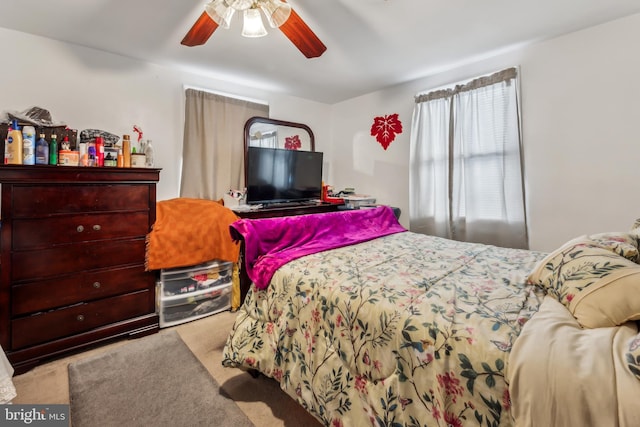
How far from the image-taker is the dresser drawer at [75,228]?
1796 millimetres

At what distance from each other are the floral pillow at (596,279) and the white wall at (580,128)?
50.7 inches

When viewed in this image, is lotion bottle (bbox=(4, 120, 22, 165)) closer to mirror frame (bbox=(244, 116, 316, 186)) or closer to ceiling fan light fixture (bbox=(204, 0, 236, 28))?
ceiling fan light fixture (bbox=(204, 0, 236, 28))

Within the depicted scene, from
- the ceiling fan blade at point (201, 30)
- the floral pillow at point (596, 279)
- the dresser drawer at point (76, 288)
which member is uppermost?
the ceiling fan blade at point (201, 30)

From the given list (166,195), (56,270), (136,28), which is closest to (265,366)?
(56,270)

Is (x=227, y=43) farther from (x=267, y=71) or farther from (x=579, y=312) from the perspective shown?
(x=579, y=312)

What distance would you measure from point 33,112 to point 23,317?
4.69 ft

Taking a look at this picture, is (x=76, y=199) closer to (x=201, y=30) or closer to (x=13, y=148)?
(x=13, y=148)

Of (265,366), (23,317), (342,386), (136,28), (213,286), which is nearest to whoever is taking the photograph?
(342,386)

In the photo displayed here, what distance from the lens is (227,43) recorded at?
93.8 inches

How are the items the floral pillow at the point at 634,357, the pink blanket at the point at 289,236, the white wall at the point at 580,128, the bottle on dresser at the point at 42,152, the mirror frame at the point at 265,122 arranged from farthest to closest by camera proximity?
the mirror frame at the point at 265,122
the white wall at the point at 580,128
the bottle on dresser at the point at 42,152
the pink blanket at the point at 289,236
the floral pillow at the point at 634,357

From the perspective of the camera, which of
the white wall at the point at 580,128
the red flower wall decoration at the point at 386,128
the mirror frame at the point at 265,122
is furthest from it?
the red flower wall decoration at the point at 386,128

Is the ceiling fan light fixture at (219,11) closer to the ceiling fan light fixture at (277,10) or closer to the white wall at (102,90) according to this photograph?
the ceiling fan light fixture at (277,10)

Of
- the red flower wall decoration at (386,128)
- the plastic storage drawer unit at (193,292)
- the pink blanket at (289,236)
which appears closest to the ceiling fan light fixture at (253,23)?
the pink blanket at (289,236)

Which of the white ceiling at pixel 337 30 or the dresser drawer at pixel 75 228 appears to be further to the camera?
the white ceiling at pixel 337 30
